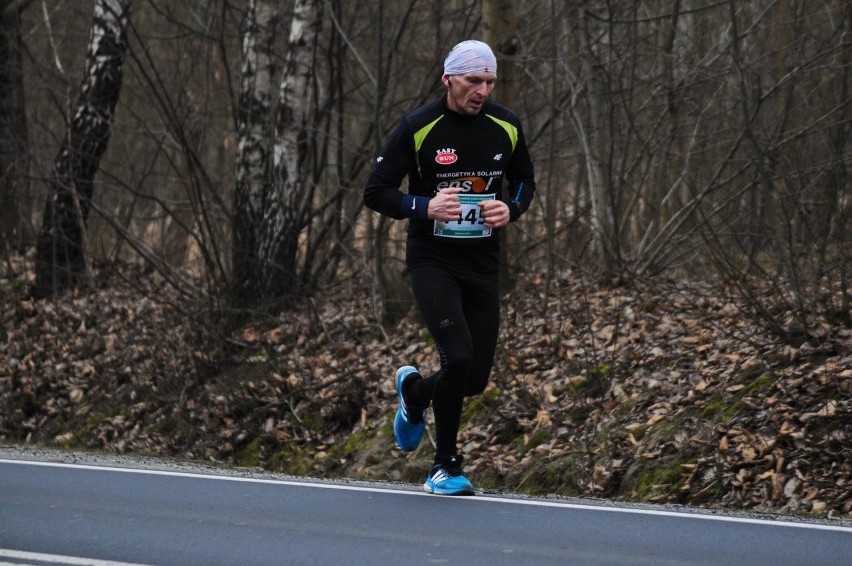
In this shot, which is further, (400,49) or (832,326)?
(400,49)

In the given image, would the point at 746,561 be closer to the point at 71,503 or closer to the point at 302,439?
the point at 71,503

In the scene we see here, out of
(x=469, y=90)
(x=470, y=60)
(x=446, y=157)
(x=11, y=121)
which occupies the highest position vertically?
(x=11, y=121)

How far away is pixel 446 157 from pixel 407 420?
1.78m

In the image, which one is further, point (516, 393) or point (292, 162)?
point (292, 162)

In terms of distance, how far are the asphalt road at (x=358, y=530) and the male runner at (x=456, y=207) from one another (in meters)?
0.74

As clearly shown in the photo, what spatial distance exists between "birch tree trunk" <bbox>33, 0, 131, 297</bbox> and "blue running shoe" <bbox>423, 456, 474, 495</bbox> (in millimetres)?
12135

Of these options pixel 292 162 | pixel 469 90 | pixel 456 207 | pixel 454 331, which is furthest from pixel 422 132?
pixel 292 162

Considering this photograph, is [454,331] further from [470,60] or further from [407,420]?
[470,60]

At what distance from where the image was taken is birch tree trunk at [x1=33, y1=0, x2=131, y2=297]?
19203mm

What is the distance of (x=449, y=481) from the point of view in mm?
7984

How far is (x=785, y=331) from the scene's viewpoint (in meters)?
10.5

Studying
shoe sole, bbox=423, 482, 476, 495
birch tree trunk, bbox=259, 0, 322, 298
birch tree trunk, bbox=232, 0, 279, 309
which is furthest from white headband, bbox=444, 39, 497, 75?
birch tree trunk, bbox=232, 0, 279, 309

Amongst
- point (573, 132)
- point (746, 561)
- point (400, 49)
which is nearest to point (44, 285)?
point (400, 49)

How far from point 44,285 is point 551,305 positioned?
8.64 meters
